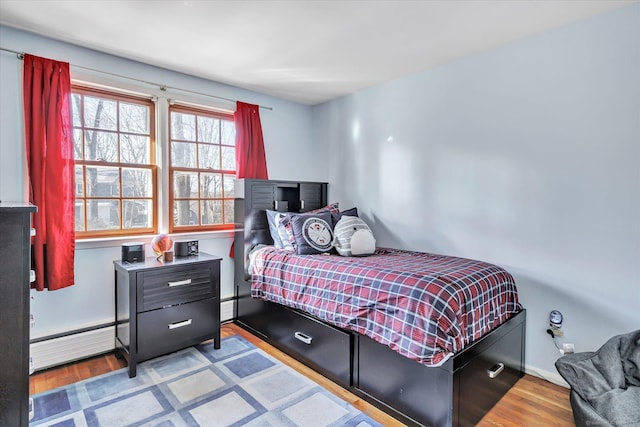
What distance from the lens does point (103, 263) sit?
8.98 ft

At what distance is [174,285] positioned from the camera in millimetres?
2531

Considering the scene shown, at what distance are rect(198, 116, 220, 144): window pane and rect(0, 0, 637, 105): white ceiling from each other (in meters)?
0.48

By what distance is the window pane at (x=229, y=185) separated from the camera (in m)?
3.52

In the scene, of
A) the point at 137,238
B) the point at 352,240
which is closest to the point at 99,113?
the point at 137,238

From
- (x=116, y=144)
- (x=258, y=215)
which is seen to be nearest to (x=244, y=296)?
(x=258, y=215)

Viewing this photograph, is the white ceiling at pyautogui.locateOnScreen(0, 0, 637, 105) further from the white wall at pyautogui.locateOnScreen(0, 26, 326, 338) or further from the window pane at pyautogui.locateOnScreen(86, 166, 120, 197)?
the window pane at pyautogui.locateOnScreen(86, 166, 120, 197)

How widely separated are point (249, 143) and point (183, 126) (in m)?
0.65

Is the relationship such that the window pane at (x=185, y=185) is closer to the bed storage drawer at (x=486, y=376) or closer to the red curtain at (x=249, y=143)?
the red curtain at (x=249, y=143)

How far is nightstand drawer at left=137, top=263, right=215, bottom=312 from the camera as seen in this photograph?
94.6 inches

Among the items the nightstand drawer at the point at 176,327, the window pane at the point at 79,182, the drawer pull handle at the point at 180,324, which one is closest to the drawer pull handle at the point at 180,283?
the nightstand drawer at the point at 176,327

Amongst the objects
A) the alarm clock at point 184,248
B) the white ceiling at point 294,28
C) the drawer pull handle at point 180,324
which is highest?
the white ceiling at point 294,28

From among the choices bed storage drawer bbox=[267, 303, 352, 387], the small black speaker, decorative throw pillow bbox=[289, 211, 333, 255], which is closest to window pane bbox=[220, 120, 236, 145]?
decorative throw pillow bbox=[289, 211, 333, 255]

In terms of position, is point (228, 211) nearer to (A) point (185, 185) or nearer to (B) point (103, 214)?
(A) point (185, 185)

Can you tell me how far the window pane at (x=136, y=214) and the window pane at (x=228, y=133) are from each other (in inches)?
38.3
